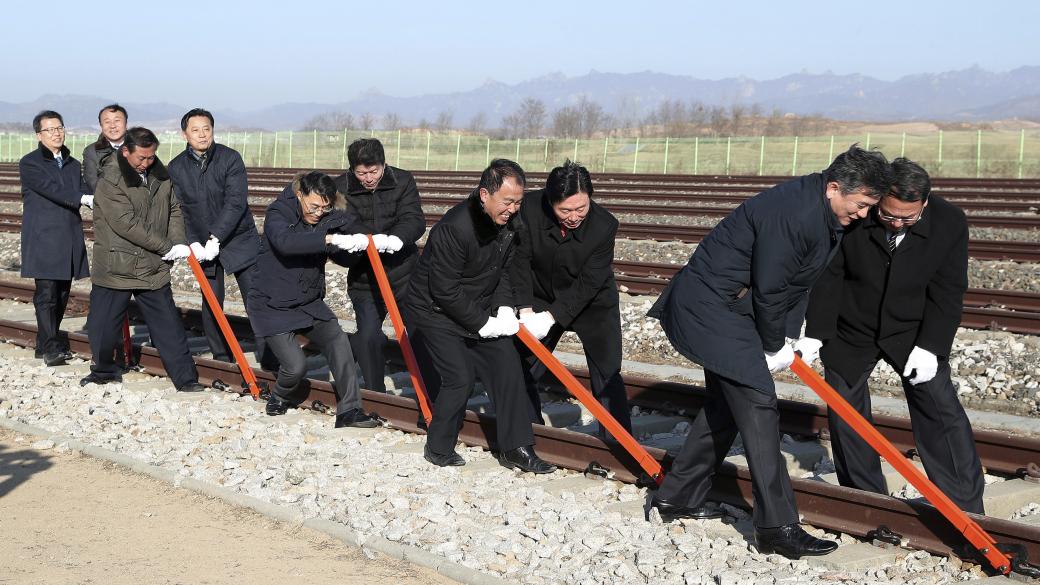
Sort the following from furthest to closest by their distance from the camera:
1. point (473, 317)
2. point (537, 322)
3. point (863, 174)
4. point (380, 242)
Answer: point (380, 242), point (537, 322), point (473, 317), point (863, 174)

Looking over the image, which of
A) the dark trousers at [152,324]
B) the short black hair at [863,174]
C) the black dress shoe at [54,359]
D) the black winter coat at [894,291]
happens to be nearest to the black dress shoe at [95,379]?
the dark trousers at [152,324]

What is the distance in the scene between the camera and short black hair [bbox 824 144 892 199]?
498 cm

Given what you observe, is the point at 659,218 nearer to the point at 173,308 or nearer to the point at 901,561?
the point at 173,308

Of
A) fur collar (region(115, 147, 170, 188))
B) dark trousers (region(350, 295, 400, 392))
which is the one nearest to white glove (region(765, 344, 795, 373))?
dark trousers (region(350, 295, 400, 392))

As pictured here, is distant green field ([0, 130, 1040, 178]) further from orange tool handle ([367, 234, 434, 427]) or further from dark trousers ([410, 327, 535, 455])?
dark trousers ([410, 327, 535, 455])

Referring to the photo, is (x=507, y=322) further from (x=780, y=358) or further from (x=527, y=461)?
(x=780, y=358)

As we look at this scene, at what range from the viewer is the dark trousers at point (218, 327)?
9469mm

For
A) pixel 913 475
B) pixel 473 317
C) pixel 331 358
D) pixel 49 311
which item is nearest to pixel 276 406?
pixel 331 358

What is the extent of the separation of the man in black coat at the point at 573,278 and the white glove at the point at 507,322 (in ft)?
0.34

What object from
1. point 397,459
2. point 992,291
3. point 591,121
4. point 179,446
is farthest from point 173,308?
point 591,121

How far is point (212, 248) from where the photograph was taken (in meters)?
9.24

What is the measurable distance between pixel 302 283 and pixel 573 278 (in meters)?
1.97

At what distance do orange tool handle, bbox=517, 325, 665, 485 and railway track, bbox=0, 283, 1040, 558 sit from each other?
0.15m

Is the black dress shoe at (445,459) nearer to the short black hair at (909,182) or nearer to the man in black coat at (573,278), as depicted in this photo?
the man in black coat at (573,278)
